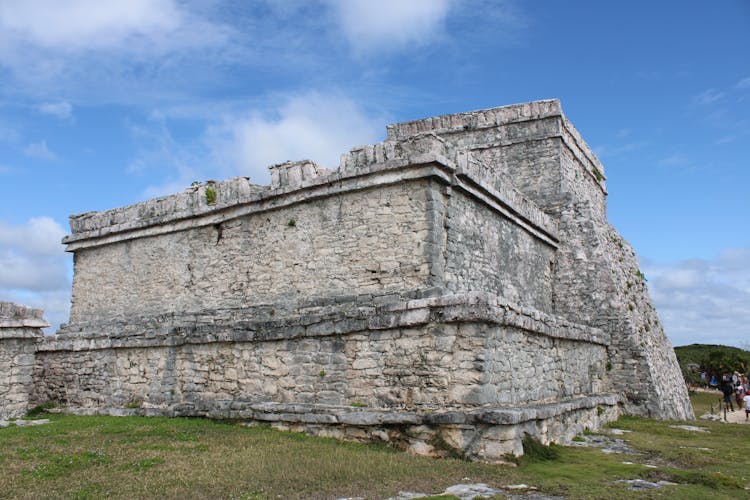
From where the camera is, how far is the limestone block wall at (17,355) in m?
11.7

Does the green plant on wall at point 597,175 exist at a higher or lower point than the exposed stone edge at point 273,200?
higher

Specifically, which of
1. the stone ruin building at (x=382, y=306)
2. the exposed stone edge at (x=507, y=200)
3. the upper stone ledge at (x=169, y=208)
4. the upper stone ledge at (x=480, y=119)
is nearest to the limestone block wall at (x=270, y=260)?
the stone ruin building at (x=382, y=306)

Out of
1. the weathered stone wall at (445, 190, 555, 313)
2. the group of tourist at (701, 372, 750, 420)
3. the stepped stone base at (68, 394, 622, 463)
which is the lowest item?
the group of tourist at (701, 372, 750, 420)

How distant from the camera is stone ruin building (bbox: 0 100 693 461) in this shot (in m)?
7.94

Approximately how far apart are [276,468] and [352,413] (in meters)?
1.77

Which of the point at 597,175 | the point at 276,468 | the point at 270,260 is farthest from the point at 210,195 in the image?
the point at 597,175

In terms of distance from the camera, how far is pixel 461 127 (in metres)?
16.1

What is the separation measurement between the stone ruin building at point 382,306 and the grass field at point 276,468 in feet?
1.99

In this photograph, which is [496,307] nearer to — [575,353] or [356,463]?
[356,463]

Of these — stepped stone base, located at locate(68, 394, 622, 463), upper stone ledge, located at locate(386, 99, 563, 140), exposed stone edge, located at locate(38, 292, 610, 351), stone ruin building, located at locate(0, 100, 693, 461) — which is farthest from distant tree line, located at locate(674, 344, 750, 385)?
stepped stone base, located at locate(68, 394, 622, 463)

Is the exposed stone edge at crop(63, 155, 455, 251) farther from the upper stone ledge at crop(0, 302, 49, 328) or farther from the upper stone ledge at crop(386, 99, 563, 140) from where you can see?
the upper stone ledge at crop(386, 99, 563, 140)

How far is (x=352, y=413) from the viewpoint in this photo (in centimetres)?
820

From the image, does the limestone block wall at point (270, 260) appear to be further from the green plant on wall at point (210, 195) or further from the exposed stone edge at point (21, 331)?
the exposed stone edge at point (21, 331)

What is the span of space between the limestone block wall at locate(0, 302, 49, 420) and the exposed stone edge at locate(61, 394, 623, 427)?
5.47 ft
